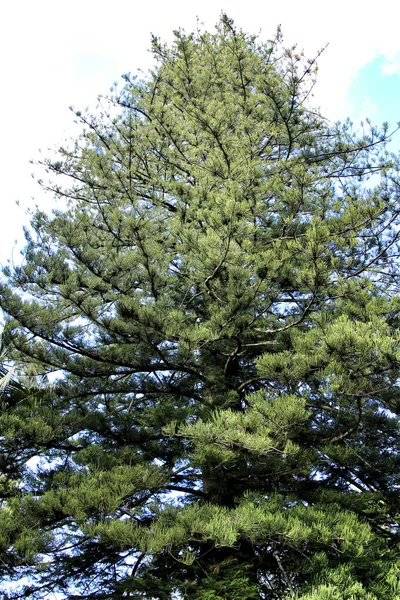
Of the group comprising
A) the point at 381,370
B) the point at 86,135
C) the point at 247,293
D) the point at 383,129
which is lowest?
the point at 381,370

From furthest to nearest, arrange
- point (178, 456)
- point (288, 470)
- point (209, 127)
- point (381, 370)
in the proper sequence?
point (209, 127) → point (178, 456) → point (288, 470) → point (381, 370)

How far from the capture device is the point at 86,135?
690 centimetres

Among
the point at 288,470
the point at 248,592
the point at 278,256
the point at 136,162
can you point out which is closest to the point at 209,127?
the point at 136,162

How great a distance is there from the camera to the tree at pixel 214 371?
144 inches

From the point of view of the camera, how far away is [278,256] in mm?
4473

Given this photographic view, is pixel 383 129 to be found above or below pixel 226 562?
above

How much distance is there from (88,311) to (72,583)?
7.98 ft

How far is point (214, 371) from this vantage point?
207 inches

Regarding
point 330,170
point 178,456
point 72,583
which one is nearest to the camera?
point 72,583

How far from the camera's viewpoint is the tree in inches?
144

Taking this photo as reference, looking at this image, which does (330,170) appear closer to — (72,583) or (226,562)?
(226,562)

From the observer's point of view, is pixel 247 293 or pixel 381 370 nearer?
pixel 381 370

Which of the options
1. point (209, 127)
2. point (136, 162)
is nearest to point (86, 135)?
point (136, 162)

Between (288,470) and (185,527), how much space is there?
1.12 m
